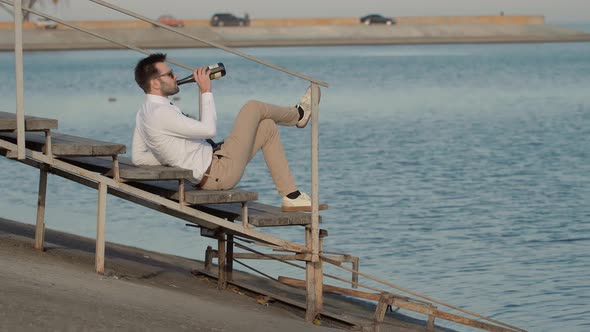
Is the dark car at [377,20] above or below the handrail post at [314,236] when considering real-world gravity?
above

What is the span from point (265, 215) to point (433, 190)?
29.8ft

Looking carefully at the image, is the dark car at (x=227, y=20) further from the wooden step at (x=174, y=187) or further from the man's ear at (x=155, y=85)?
the man's ear at (x=155, y=85)

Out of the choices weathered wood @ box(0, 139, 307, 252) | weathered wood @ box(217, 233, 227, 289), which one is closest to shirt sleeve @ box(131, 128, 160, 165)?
weathered wood @ box(0, 139, 307, 252)

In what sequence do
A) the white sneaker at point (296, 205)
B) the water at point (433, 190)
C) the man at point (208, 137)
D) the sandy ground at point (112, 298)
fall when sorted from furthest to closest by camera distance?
1. the water at point (433, 190)
2. the white sneaker at point (296, 205)
3. the man at point (208, 137)
4. the sandy ground at point (112, 298)

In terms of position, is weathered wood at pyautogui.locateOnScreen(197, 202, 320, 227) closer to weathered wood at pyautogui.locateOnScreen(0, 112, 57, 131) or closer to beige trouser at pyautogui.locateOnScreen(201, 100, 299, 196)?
beige trouser at pyautogui.locateOnScreen(201, 100, 299, 196)

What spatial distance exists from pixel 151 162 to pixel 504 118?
2310 cm

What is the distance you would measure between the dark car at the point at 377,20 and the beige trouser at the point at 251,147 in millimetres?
→ 92371

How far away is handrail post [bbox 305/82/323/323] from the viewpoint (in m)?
7.39

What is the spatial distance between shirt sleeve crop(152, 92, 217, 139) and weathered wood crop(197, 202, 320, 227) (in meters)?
0.60

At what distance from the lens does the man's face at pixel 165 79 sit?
7.46m

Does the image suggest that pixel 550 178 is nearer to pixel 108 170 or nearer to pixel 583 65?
pixel 108 170

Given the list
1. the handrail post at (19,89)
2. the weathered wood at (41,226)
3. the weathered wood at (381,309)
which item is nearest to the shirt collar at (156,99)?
the handrail post at (19,89)

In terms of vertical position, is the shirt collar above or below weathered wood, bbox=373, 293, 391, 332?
above

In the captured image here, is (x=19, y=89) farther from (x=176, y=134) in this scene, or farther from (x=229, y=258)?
(x=229, y=258)
